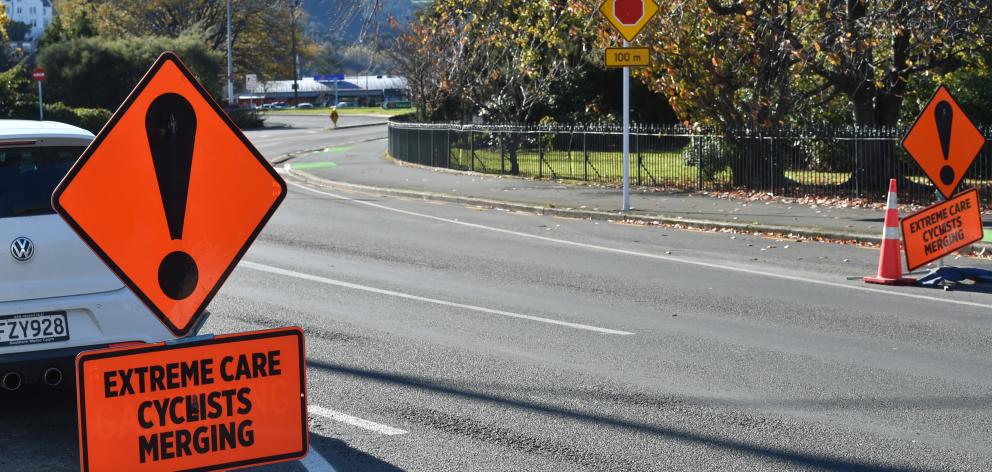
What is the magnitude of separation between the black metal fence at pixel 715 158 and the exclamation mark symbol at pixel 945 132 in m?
6.37

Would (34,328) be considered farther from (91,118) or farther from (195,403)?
(91,118)

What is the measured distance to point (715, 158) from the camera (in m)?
22.8

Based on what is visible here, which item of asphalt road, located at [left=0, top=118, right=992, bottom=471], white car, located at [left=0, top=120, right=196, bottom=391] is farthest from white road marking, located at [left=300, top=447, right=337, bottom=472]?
white car, located at [left=0, top=120, right=196, bottom=391]

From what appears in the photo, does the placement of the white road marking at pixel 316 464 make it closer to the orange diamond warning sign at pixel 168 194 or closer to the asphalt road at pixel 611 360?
the asphalt road at pixel 611 360

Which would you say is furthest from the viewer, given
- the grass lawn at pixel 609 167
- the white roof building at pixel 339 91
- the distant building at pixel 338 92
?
the white roof building at pixel 339 91

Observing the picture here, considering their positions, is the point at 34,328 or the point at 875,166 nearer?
the point at 34,328

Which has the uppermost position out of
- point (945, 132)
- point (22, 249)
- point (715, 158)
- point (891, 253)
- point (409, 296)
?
point (945, 132)

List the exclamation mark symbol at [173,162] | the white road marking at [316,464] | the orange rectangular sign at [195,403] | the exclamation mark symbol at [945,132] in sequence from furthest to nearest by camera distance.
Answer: the exclamation mark symbol at [945,132] → the white road marking at [316,464] → the exclamation mark symbol at [173,162] → the orange rectangular sign at [195,403]

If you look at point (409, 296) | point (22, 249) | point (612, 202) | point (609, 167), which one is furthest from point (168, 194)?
point (609, 167)

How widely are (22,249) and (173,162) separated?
262cm

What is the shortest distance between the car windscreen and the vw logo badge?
0.54 ft

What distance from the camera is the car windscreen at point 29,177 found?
262 inches

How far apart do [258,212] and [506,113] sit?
91.9ft

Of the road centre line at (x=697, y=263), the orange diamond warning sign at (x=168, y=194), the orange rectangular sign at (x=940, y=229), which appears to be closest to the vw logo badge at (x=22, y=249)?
the orange diamond warning sign at (x=168, y=194)
